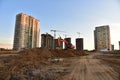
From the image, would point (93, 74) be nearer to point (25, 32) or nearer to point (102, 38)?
point (25, 32)

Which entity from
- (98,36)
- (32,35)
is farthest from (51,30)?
(98,36)

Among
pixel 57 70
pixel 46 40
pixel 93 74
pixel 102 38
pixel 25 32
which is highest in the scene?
pixel 25 32

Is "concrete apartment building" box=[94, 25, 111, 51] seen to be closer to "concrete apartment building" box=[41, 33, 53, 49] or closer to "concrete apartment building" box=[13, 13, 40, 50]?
"concrete apartment building" box=[41, 33, 53, 49]

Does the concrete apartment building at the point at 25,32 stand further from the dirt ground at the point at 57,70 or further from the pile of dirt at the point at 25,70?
the dirt ground at the point at 57,70

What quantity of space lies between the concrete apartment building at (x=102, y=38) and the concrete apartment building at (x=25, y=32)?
45.5m

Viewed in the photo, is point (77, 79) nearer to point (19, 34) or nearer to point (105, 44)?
point (19, 34)

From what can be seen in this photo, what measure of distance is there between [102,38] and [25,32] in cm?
5446

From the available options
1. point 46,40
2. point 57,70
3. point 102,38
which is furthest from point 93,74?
point 102,38

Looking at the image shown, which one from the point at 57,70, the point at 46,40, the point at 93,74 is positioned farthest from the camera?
the point at 46,40

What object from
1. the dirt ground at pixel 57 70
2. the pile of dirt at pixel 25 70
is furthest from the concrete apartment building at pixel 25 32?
the dirt ground at pixel 57 70

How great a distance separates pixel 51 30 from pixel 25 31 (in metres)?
16.5

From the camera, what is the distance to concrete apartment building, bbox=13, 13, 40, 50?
6456 centimetres

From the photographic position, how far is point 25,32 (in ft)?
221

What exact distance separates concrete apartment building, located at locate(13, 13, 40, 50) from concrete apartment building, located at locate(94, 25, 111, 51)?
45.5m
